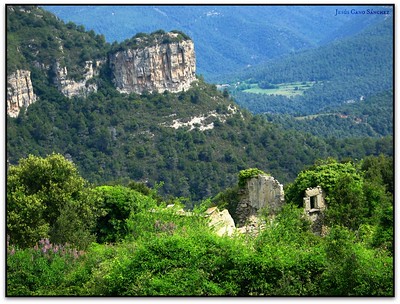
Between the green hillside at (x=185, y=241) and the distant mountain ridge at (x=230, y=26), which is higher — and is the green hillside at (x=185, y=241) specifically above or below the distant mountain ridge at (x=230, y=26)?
below

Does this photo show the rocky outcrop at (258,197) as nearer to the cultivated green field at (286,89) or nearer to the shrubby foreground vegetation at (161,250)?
the shrubby foreground vegetation at (161,250)

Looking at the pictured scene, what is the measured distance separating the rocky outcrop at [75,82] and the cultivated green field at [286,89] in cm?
6302

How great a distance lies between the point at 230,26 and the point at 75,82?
56.7 metres

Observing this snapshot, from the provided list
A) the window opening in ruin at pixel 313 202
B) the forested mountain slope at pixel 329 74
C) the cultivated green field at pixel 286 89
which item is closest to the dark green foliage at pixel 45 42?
the window opening in ruin at pixel 313 202

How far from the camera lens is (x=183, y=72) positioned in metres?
77.7

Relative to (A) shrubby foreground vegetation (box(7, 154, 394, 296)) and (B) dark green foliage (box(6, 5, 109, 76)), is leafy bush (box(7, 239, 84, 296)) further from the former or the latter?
(B) dark green foliage (box(6, 5, 109, 76))

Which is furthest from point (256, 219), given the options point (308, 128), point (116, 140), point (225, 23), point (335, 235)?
point (225, 23)

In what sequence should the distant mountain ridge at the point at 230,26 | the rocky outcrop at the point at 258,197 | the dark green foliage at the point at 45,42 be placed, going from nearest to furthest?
1. the rocky outcrop at the point at 258,197
2. the dark green foliage at the point at 45,42
3. the distant mountain ridge at the point at 230,26

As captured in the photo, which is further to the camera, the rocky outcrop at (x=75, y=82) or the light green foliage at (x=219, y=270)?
the rocky outcrop at (x=75, y=82)

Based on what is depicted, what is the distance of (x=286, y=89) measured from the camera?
458ft

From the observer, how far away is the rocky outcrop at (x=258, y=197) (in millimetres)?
27297

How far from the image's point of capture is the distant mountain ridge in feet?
343

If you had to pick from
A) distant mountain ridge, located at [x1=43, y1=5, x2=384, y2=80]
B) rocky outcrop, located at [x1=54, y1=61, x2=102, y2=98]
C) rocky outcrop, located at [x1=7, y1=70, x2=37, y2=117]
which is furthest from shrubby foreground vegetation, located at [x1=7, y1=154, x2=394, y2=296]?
distant mountain ridge, located at [x1=43, y1=5, x2=384, y2=80]

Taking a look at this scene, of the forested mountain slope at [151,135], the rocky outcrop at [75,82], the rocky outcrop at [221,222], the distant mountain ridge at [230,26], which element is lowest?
the rocky outcrop at [221,222]
